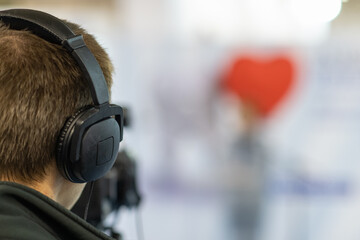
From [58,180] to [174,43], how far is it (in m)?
2.22

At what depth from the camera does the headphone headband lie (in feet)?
2.33

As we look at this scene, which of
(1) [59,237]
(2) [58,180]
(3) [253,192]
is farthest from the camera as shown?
(3) [253,192]

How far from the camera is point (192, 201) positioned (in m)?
3.01

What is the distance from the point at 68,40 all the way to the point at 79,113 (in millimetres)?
98

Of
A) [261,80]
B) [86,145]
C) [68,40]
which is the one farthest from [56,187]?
[261,80]

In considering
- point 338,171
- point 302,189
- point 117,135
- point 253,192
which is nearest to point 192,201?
point 253,192

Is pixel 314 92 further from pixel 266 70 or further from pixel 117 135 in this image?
pixel 117 135

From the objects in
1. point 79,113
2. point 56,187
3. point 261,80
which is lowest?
point 261,80

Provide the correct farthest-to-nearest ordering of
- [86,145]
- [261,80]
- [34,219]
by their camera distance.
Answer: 1. [261,80]
2. [86,145]
3. [34,219]

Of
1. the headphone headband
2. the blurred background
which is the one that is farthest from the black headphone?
the blurred background

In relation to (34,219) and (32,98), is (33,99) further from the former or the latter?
(34,219)

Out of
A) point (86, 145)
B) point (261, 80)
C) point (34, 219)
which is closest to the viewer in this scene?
point (34, 219)

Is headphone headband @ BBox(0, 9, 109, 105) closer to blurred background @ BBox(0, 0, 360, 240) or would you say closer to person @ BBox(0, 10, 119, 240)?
person @ BBox(0, 10, 119, 240)

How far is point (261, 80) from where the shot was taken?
9.41 feet
